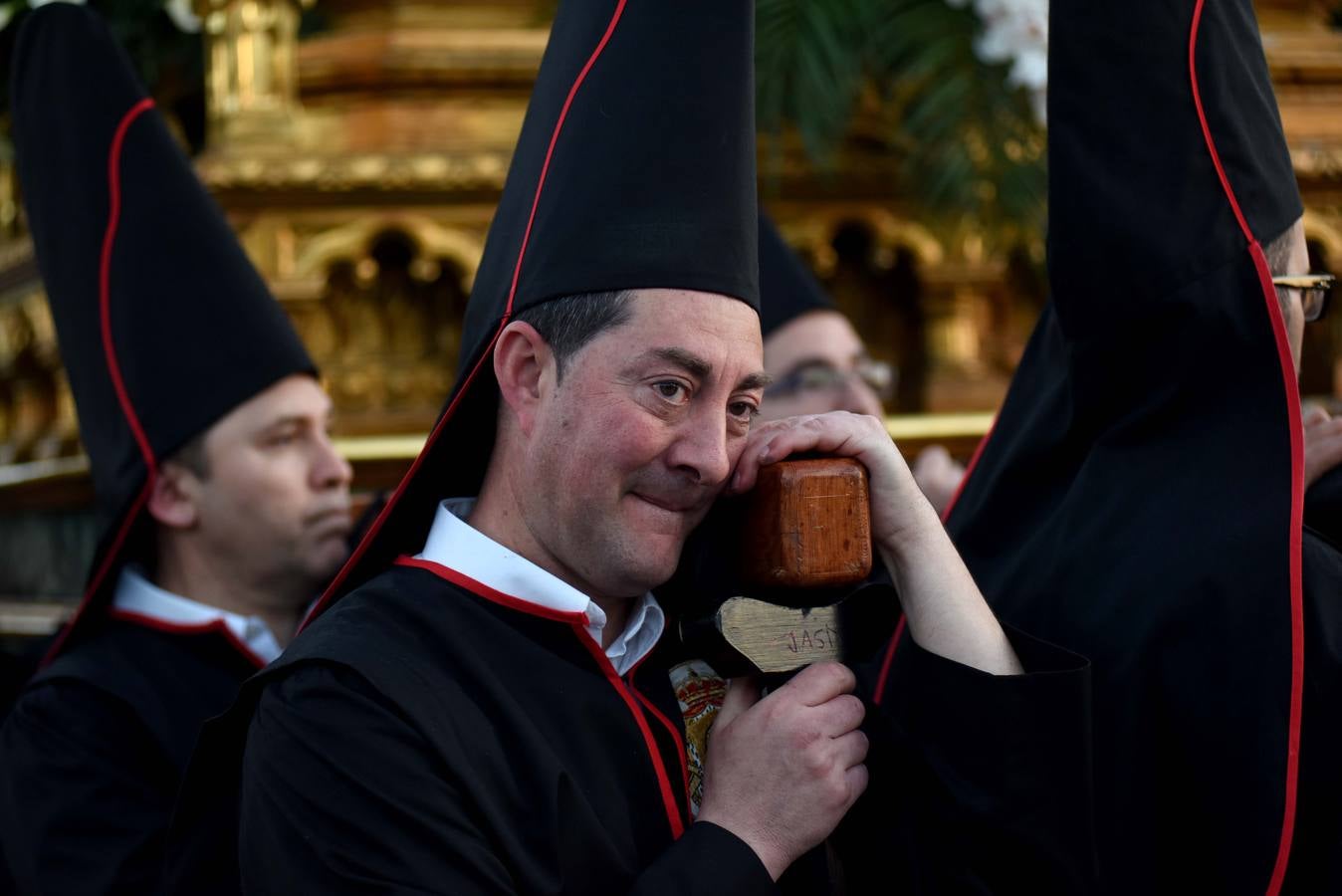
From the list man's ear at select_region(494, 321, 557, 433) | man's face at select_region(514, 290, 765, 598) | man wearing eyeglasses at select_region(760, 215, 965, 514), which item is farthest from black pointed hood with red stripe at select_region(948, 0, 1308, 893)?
man wearing eyeglasses at select_region(760, 215, 965, 514)

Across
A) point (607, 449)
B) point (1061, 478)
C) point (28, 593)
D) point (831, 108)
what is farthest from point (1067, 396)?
point (28, 593)

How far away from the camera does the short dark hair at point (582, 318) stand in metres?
1.80

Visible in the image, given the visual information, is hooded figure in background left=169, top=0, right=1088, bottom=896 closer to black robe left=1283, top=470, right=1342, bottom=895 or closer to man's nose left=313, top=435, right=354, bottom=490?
black robe left=1283, top=470, right=1342, bottom=895

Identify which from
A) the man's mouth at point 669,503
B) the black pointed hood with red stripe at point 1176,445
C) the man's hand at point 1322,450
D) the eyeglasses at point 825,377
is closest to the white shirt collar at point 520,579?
the man's mouth at point 669,503

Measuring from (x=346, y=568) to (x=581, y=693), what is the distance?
34 cm

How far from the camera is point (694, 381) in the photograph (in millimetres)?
1787

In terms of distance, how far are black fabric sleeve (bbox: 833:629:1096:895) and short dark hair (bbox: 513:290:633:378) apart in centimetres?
58

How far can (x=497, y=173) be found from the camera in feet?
11.4

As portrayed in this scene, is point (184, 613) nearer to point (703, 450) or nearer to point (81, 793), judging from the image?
point (81, 793)

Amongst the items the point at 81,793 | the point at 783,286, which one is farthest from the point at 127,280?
the point at 783,286

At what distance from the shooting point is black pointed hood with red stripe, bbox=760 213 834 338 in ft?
12.0

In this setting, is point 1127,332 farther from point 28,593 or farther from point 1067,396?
point 28,593

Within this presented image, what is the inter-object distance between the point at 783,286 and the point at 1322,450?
1804mm

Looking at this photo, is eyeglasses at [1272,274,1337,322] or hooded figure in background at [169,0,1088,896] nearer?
hooded figure in background at [169,0,1088,896]
